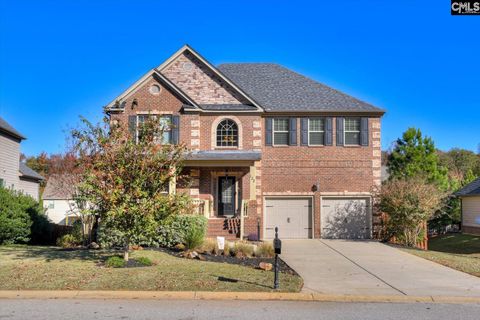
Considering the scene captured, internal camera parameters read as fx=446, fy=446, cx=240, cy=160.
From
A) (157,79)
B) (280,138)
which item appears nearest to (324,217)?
(280,138)

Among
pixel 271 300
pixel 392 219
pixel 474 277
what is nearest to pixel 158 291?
pixel 271 300

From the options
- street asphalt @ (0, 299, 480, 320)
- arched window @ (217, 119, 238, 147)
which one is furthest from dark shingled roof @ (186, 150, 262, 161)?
street asphalt @ (0, 299, 480, 320)

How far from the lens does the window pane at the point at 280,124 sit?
21.8m

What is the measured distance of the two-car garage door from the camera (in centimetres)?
2139

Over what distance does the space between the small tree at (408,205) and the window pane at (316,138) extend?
12.2 feet

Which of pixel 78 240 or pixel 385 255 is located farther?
pixel 78 240

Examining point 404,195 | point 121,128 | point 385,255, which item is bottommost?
point 385,255

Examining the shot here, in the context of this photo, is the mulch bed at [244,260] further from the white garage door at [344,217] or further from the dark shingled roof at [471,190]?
the dark shingled roof at [471,190]

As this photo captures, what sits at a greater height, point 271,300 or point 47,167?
point 47,167

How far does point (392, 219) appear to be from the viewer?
19.9 metres

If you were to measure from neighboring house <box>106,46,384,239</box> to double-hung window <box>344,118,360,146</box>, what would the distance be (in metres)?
0.05

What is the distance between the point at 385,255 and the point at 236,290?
804cm

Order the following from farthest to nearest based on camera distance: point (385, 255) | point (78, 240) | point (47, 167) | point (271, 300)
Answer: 1. point (47, 167)
2. point (78, 240)
3. point (385, 255)
4. point (271, 300)

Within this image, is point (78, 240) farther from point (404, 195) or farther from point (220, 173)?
point (404, 195)
